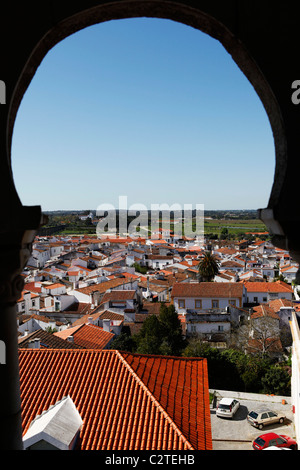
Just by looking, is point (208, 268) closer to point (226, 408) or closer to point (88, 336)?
point (88, 336)

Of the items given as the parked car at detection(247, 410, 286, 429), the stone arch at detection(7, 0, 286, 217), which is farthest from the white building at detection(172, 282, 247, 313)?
the stone arch at detection(7, 0, 286, 217)

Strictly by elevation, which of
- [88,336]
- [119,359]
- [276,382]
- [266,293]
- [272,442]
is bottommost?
[266,293]

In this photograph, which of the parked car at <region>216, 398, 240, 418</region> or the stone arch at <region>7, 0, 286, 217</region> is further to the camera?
the parked car at <region>216, 398, 240, 418</region>

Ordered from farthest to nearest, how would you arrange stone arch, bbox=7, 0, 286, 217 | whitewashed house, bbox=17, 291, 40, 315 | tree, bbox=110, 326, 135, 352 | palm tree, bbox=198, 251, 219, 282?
palm tree, bbox=198, 251, 219, 282 → whitewashed house, bbox=17, 291, 40, 315 → tree, bbox=110, 326, 135, 352 → stone arch, bbox=7, 0, 286, 217

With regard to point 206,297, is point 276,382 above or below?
below

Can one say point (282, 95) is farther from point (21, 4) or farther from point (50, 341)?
point (50, 341)

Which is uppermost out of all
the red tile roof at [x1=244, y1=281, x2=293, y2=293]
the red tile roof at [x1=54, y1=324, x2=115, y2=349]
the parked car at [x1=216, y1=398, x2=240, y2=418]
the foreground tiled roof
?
the foreground tiled roof

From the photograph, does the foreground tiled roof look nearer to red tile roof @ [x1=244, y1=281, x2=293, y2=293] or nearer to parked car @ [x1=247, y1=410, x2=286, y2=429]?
parked car @ [x1=247, y1=410, x2=286, y2=429]

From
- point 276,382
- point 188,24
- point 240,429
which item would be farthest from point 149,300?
point 188,24
